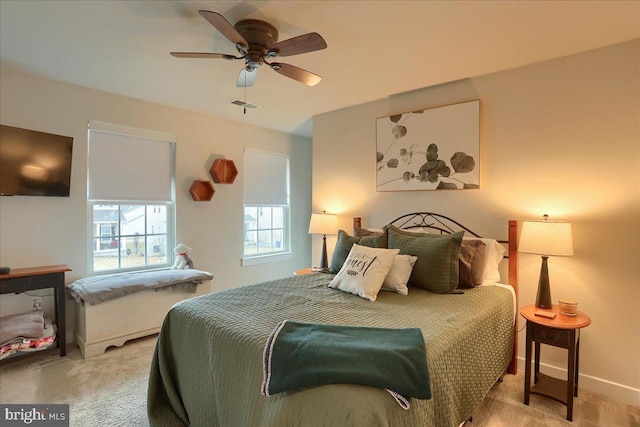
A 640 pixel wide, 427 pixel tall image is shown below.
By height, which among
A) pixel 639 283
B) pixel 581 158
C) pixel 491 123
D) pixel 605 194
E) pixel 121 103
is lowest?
pixel 639 283

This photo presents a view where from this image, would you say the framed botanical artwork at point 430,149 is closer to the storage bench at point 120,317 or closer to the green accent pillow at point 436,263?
the green accent pillow at point 436,263

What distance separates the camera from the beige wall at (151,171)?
2.90 meters

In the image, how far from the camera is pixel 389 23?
208cm

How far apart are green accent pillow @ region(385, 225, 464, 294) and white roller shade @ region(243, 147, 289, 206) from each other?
2747 mm

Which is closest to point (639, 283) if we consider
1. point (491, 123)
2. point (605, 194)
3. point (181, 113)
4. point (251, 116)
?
point (605, 194)

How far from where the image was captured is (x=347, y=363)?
1.21m

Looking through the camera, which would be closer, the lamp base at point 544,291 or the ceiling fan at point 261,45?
the ceiling fan at point 261,45

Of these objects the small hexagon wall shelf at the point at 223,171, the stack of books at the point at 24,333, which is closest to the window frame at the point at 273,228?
the small hexagon wall shelf at the point at 223,171

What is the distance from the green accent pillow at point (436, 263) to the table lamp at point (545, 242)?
0.45 m

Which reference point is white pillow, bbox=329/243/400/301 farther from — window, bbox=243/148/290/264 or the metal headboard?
window, bbox=243/148/290/264

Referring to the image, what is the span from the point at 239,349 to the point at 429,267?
5.02ft

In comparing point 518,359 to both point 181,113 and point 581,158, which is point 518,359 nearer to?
point 581,158

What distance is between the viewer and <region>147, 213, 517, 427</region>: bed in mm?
1153

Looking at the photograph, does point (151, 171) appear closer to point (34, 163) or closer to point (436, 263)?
point (34, 163)
